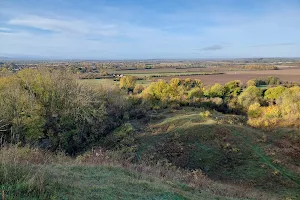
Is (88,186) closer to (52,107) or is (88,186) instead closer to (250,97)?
(52,107)

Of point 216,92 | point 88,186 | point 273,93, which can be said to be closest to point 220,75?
point 216,92

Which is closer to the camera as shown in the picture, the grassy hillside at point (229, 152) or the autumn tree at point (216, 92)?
→ the grassy hillside at point (229, 152)

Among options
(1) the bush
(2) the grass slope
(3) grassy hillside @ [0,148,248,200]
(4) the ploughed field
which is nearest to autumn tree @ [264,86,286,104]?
(4) the ploughed field

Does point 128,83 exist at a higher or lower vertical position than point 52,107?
higher

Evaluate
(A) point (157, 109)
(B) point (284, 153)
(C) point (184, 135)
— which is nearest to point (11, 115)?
(C) point (184, 135)

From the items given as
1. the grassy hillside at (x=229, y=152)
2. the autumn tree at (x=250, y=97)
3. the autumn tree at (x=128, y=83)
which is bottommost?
the grassy hillside at (x=229, y=152)

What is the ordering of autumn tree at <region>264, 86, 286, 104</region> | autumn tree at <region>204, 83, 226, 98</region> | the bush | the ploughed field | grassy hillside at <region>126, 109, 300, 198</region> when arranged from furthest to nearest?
the ploughed field < autumn tree at <region>204, 83, 226, 98</region> < autumn tree at <region>264, 86, 286, 104</region> < the bush < grassy hillside at <region>126, 109, 300, 198</region>

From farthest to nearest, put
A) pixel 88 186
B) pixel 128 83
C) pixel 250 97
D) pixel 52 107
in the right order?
1. pixel 128 83
2. pixel 250 97
3. pixel 52 107
4. pixel 88 186

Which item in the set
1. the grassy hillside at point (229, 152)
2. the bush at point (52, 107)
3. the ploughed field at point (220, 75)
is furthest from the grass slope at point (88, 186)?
the ploughed field at point (220, 75)

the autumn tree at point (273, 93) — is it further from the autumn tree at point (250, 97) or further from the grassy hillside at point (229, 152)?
the grassy hillside at point (229, 152)

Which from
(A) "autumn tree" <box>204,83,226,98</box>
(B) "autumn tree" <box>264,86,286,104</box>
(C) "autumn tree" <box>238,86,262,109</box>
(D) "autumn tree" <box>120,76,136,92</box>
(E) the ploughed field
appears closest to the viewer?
(C) "autumn tree" <box>238,86,262,109</box>

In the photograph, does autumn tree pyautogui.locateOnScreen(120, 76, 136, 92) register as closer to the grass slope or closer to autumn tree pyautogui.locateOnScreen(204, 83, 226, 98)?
autumn tree pyautogui.locateOnScreen(204, 83, 226, 98)

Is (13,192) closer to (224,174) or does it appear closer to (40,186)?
(40,186)
